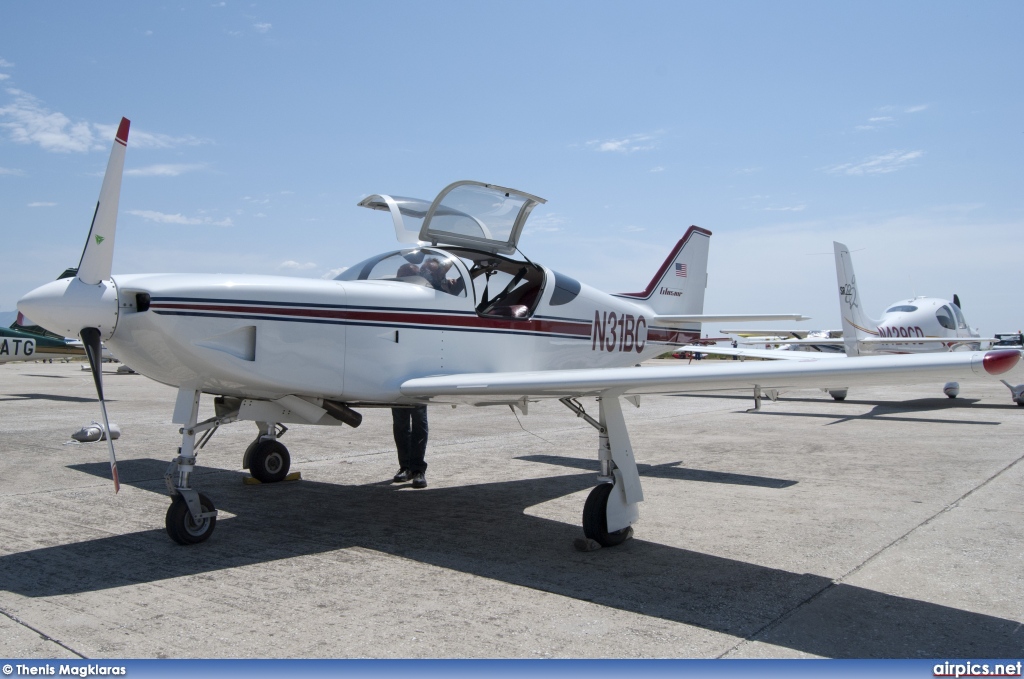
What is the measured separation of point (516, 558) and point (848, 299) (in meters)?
16.6

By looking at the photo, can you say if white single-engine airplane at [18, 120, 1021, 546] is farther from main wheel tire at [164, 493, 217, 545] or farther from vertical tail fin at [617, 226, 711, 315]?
vertical tail fin at [617, 226, 711, 315]

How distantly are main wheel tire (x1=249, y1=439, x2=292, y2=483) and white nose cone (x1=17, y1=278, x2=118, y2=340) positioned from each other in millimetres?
3159

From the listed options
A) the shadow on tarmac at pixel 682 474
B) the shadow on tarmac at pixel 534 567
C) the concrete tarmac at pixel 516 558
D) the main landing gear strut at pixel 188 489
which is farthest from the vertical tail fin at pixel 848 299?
the main landing gear strut at pixel 188 489

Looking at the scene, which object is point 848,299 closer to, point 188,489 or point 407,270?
point 407,270

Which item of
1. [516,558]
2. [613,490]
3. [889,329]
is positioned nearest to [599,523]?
[613,490]

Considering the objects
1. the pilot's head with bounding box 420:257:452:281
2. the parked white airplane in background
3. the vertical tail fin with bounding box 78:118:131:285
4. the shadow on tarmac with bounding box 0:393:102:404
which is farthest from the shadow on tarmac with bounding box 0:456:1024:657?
the parked white airplane in background

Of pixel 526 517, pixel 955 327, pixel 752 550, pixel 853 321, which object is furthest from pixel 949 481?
pixel 955 327

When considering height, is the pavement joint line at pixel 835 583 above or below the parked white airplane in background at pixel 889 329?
below

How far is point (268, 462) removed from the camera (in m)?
7.56

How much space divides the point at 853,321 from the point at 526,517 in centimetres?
1556

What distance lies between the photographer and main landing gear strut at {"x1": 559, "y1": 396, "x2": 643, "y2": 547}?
523 cm

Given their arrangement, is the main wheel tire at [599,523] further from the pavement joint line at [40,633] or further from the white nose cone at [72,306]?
the white nose cone at [72,306]

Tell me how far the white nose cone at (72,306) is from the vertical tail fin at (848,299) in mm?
17723

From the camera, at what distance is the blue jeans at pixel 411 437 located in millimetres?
7527
